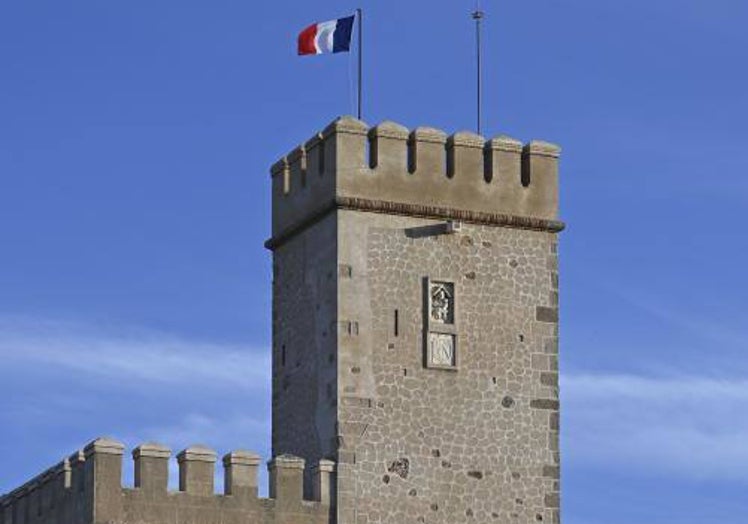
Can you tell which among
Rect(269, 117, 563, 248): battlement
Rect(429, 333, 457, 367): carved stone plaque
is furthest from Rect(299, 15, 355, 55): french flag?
Rect(429, 333, 457, 367): carved stone plaque

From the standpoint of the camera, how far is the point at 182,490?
4350 cm

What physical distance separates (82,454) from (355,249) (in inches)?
234

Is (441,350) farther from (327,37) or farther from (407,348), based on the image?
(327,37)

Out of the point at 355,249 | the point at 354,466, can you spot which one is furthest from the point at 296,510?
the point at 355,249

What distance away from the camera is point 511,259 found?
154 ft

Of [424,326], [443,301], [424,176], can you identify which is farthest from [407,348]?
[424,176]

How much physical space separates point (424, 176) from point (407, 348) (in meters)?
3.09

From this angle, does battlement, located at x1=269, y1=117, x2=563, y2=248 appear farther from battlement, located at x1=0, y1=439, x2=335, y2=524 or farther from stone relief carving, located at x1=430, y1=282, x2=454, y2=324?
battlement, located at x1=0, y1=439, x2=335, y2=524

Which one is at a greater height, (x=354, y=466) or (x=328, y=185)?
(x=328, y=185)

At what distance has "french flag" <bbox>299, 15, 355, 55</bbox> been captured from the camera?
47656 mm

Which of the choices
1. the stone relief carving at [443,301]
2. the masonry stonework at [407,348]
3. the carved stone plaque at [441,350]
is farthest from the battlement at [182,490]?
the stone relief carving at [443,301]

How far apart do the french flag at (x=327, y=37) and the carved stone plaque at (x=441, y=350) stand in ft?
18.2

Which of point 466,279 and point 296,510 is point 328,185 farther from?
point 296,510

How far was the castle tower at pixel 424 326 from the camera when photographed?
4519cm
